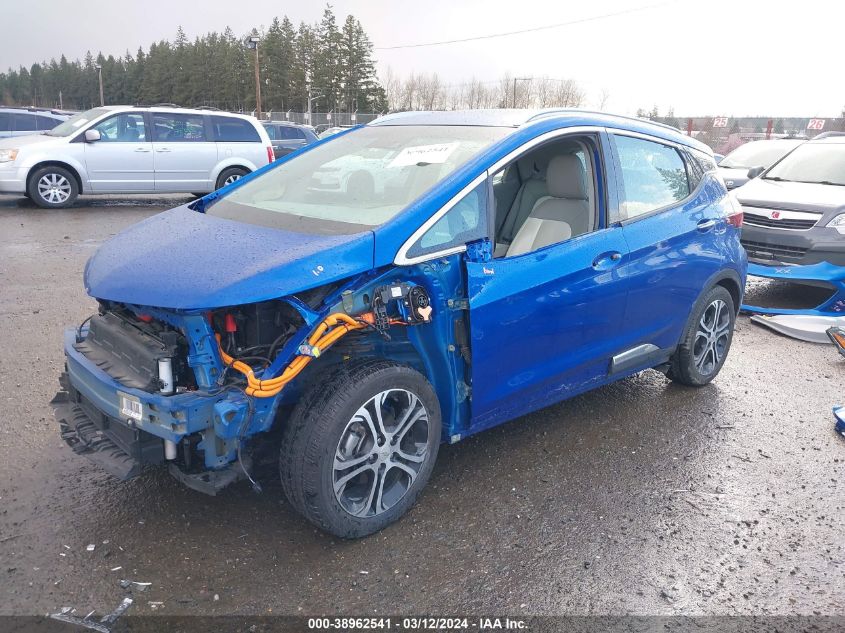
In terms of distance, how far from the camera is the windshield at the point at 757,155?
42.4 ft

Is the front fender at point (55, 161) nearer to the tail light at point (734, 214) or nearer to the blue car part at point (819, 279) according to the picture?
the blue car part at point (819, 279)

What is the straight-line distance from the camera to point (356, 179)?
3.72m

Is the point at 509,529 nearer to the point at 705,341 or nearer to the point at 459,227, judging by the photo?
the point at 459,227

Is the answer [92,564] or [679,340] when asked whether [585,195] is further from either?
[92,564]

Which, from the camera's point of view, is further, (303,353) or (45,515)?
(45,515)

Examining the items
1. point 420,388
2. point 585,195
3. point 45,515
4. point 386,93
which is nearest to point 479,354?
point 420,388

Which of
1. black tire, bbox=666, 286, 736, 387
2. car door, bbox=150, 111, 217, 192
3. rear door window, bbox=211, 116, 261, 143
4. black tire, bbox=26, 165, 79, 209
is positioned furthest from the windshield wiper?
black tire, bbox=26, 165, 79, 209

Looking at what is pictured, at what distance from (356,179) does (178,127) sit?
10.9 m

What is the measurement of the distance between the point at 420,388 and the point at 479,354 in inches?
13.5

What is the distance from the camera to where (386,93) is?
81.1 meters

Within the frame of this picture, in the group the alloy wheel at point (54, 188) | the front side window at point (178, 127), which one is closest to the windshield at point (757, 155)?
the front side window at point (178, 127)

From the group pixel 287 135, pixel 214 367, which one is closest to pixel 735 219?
pixel 214 367

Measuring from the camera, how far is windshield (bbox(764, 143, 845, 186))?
816 centimetres

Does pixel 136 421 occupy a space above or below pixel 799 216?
below
